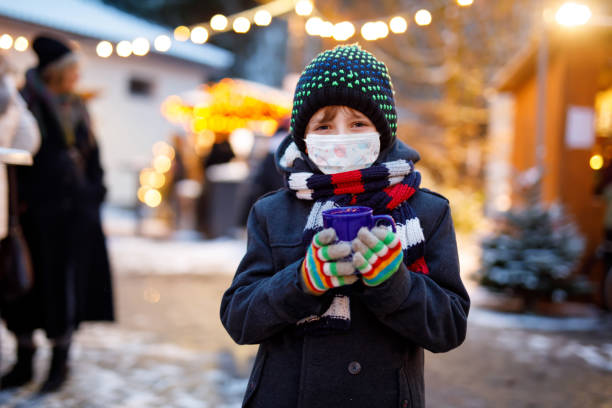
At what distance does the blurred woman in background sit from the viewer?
3.88 meters

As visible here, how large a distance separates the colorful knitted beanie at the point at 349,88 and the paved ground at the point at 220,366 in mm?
2595

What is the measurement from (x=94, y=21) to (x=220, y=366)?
16.4 metres

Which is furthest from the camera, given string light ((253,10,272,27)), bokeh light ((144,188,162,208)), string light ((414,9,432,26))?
bokeh light ((144,188,162,208))

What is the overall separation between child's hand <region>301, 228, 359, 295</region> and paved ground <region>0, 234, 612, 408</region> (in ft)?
8.57

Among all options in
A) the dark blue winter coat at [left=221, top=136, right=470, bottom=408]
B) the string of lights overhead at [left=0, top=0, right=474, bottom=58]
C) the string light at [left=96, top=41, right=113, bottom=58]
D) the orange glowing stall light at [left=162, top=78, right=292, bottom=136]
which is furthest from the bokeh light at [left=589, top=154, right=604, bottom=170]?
the orange glowing stall light at [left=162, top=78, right=292, bottom=136]

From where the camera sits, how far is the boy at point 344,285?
152 centimetres

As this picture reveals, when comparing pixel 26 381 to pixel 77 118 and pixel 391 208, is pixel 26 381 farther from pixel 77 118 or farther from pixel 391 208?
pixel 391 208

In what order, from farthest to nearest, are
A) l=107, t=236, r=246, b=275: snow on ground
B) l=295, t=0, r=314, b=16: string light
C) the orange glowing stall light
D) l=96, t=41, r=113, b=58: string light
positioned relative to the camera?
the orange glowing stall light, l=107, t=236, r=246, b=275: snow on ground, l=295, t=0, r=314, b=16: string light, l=96, t=41, r=113, b=58: string light

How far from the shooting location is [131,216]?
16859 millimetres

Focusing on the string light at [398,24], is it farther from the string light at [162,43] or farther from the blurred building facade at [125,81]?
the blurred building facade at [125,81]

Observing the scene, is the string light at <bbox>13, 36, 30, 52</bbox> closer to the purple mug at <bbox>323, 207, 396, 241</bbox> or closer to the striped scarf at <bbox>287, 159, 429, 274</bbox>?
the striped scarf at <bbox>287, 159, 429, 274</bbox>

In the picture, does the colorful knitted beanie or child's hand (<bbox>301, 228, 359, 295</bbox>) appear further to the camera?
the colorful knitted beanie

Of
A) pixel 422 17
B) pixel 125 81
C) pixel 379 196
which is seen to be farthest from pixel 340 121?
pixel 125 81

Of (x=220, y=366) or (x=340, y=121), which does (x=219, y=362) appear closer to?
(x=220, y=366)
